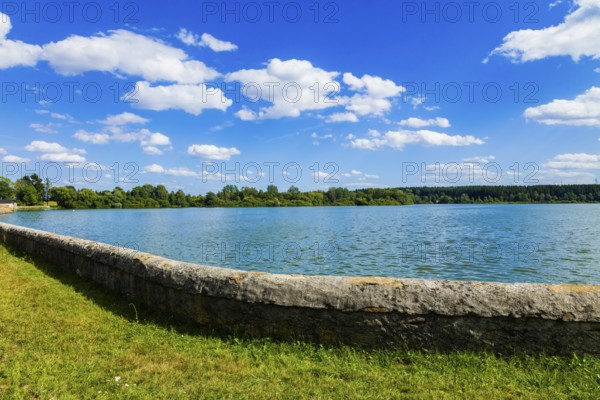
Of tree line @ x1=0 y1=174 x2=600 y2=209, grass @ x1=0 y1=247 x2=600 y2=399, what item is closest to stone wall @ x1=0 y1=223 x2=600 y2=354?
grass @ x1=0 y1=247 x2=600 y2=399

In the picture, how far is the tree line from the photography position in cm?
11925

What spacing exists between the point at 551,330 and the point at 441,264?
549 inches

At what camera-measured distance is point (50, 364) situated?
12.7 ft

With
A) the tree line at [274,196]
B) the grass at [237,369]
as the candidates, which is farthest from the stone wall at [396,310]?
the tree line at [274,196]

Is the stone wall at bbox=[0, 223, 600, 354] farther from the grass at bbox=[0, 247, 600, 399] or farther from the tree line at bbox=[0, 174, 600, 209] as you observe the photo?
the tree line at bbox=[0, 174, 600, 209]

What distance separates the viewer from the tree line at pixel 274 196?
391 ft

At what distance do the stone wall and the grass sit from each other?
0.14m

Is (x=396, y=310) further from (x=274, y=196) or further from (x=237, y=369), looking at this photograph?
(x=274, y=196)

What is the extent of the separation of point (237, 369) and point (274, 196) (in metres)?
139

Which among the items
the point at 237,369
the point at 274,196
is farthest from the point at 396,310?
the point at 274,196

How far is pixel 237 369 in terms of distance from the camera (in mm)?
3939

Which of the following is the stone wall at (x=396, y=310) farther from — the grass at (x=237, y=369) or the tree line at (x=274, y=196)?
the tree line at (x=274, y=196)

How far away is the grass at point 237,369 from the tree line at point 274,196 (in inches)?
5169

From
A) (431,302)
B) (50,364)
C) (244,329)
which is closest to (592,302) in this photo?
(431,302)
